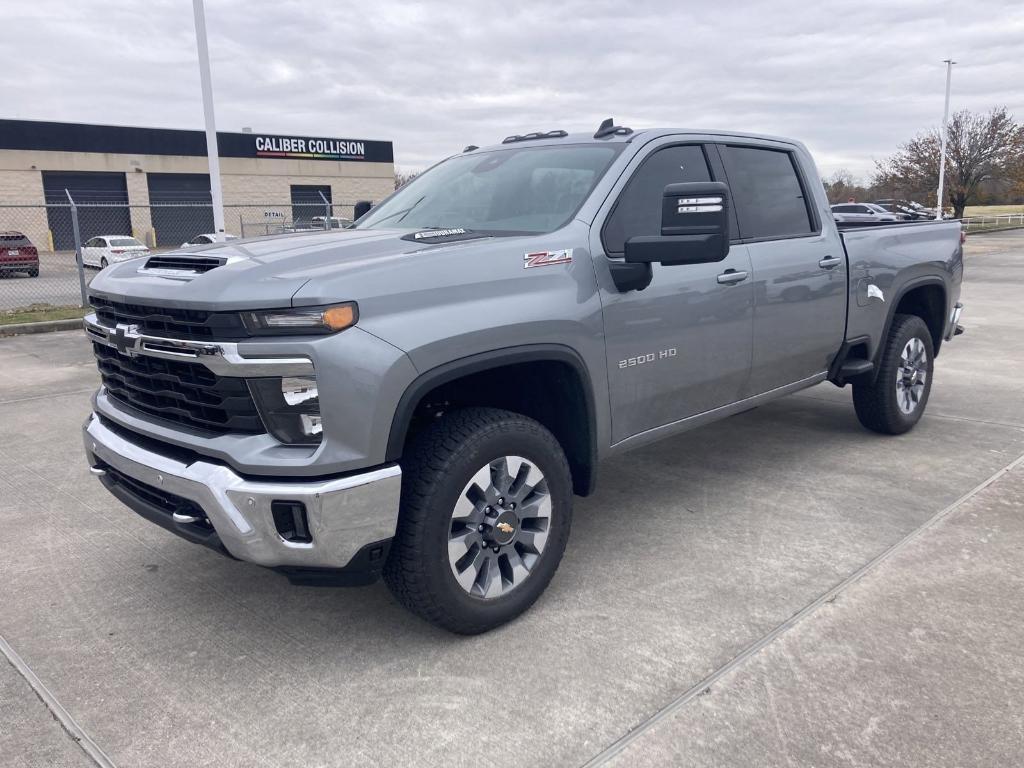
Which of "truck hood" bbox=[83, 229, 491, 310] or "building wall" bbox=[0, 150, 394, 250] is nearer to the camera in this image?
"truck hood" bbox=[83, 229, 491, 310]

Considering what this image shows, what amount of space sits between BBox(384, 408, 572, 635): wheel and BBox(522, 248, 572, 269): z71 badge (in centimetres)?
58

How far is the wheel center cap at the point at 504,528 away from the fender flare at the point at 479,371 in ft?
1.56

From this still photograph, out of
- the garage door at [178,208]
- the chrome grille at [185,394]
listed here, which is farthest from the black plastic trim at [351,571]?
the garage door at [178,208]

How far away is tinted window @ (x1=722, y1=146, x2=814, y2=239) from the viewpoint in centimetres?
437

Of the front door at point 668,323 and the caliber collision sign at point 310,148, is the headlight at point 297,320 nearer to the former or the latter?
the front door at point 668,323

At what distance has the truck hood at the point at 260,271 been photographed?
2656 millimetres

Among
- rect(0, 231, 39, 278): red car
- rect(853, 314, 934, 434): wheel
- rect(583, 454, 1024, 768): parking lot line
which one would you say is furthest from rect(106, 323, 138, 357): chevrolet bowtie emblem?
rect(0, 231, 39, 278): red car

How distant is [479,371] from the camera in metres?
3.01

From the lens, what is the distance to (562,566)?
12.3ft

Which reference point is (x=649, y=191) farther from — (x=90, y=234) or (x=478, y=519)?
(x=90, y=234)

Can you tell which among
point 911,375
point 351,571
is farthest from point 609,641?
point 911,375

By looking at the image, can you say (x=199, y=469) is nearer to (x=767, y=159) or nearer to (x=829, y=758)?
(x=829, y=758)

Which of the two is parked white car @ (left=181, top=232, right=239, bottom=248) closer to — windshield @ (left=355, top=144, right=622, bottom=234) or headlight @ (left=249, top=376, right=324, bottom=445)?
windshield @ (left=355, top=144, right=622, bottom=234)

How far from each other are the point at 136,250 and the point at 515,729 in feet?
82.0
